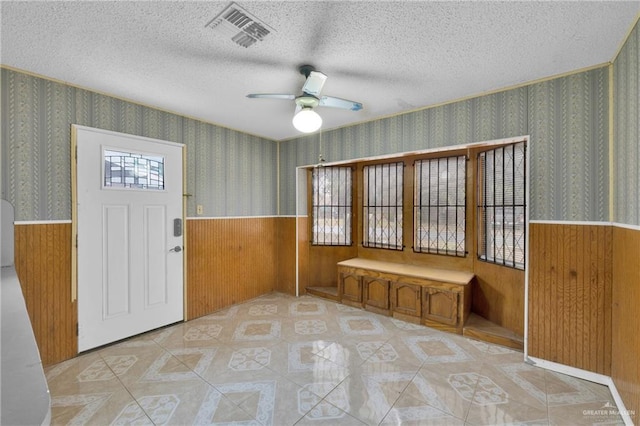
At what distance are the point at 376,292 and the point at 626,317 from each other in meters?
2.27

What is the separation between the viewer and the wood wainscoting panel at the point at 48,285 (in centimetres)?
236

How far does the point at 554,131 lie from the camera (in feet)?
8.04

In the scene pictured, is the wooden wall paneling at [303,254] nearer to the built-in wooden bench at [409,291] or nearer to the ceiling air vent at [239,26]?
the built-in wooden bench at [409,291]

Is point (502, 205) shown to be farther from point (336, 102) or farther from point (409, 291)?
point (336, 102)

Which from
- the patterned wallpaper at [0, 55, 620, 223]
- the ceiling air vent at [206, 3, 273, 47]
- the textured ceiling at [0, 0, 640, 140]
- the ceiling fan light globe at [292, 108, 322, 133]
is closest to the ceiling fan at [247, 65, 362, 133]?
the ceiling fan light globe at [292, 108, 322, 133]

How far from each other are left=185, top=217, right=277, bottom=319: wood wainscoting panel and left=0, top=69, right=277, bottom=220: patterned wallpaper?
12.0 inches

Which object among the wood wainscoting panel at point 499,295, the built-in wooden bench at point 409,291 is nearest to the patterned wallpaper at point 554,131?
the wood wainscoting panel at point 499,295

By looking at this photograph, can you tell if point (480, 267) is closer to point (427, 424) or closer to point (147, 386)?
point (427, 424)

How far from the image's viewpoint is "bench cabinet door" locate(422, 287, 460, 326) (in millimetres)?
3066

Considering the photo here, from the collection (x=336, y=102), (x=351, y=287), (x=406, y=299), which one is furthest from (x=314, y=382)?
(x=336, y=102)

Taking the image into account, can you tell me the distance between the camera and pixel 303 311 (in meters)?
3.80

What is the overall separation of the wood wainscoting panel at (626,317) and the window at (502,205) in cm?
79

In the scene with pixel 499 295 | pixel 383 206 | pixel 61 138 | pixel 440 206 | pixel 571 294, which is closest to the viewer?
pixel 571 294

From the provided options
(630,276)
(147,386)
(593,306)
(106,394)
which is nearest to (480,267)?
(593,306)
